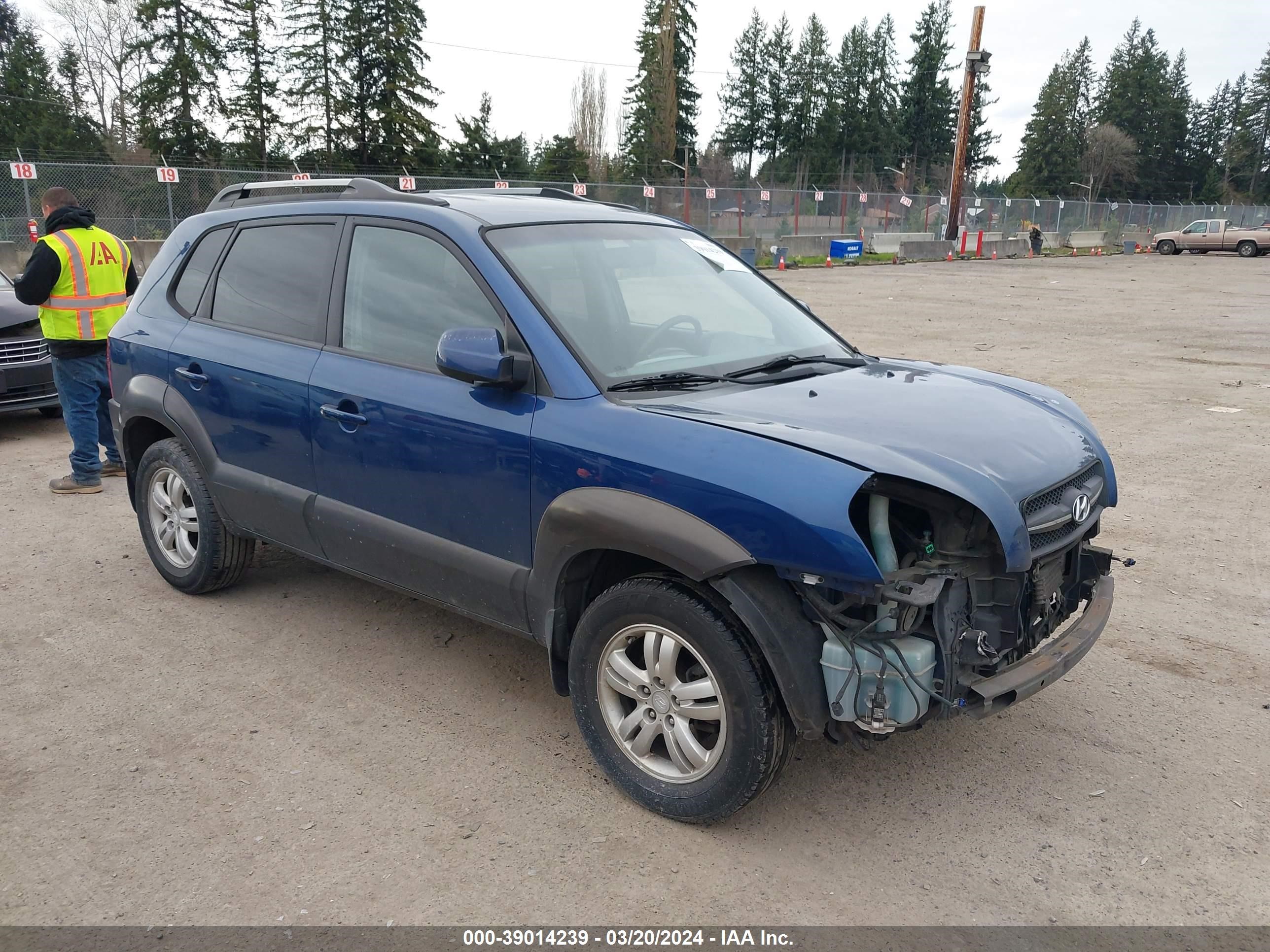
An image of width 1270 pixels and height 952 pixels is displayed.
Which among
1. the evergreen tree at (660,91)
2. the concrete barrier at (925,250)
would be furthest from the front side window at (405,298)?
the evergreen tree at (660,91)

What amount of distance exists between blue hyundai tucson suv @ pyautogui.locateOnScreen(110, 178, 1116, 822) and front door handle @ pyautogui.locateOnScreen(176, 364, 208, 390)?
0.04ft

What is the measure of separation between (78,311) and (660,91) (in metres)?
70.1

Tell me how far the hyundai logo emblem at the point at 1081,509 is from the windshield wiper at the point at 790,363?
1.09 meters

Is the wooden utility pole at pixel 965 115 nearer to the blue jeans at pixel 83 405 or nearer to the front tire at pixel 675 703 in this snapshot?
the blue jeans at pixel 83 405

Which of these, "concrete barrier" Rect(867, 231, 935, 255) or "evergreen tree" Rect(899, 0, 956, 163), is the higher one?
"evergreen tree" Rect(899, 0, 956, 163)

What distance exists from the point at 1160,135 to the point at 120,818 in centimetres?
11486

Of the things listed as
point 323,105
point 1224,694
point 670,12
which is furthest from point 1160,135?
point 1224,694

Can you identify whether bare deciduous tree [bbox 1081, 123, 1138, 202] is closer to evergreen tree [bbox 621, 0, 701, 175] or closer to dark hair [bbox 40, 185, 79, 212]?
evergreen tree [bbox 621, 0, 701, 175]

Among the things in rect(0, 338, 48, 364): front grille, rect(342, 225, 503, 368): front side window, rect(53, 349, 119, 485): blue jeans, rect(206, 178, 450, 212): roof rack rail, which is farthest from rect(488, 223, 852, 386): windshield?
rect(0, 338, 48, 364): front grille

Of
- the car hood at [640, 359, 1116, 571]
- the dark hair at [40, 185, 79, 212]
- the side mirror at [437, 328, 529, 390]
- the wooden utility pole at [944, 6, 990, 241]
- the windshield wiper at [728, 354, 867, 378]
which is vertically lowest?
the car hood at [640, 359, 1116, 571]

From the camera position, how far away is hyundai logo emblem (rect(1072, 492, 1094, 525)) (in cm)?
329

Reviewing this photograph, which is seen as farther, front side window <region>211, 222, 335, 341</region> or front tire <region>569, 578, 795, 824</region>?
front side window <region>211, 222, 335, 341</region>

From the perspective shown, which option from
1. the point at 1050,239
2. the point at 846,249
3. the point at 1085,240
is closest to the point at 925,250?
the point at 846,249
